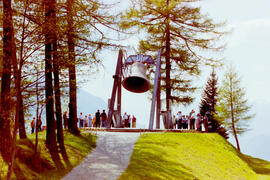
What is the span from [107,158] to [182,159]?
3.45 m

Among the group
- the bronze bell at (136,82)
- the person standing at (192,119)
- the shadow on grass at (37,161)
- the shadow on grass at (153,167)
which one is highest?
the bronze bell at (136,82)

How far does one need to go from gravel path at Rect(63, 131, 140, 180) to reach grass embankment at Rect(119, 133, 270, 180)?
1.17ft

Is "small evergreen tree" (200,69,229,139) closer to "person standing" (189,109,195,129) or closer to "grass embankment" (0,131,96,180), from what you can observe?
"person standing" (189,109,195,129)

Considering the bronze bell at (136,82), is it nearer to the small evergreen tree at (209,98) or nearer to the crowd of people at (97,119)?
the crowd of people at (97,119)

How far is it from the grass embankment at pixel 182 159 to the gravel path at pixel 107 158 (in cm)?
36

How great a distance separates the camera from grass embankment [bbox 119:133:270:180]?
11.2m

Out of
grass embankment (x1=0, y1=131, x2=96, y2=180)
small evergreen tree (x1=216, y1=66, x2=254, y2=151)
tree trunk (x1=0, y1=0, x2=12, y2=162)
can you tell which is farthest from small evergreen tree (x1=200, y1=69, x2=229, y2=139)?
tree trunk (x1=0, y1=0, x2=12, y2=162)

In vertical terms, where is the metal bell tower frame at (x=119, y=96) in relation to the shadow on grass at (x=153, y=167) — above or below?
above

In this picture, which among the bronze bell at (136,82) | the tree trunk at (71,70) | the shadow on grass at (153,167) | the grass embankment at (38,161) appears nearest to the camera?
the grass embankment at (38,161)

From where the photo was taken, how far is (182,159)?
13.3m

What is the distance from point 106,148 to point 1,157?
5323 millimetres

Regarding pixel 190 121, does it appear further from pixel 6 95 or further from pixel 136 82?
pixel 6 95

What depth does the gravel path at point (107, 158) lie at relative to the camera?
10125 millimetres

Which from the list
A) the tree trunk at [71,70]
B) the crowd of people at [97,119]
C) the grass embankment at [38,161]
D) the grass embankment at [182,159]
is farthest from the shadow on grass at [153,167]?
the crowd of people at [97,119]
